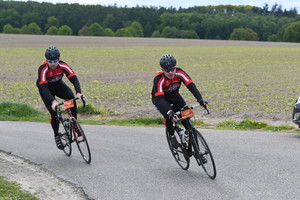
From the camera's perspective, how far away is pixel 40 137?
12.0m

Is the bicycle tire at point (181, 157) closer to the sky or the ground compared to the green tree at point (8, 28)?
closer to the sky

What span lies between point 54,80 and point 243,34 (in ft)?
435

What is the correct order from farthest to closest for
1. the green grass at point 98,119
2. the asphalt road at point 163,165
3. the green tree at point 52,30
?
the green tree at point 52,30 < the green grass at point 98,119 < the asphalt road at point 163,165

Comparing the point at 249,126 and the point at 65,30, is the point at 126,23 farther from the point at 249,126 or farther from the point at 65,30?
the point at 249,126

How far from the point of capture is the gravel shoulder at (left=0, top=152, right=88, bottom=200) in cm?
700

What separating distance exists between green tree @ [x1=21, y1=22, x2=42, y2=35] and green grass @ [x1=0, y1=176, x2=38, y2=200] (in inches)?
4730

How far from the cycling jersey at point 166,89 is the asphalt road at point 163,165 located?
1.13 meters

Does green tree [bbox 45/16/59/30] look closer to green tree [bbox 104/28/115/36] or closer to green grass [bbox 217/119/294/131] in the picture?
green tree [bbox 104/28/115/36]

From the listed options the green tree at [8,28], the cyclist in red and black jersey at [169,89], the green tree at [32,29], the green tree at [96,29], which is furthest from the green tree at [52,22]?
the cyclist in red and black jersey at [169,89]

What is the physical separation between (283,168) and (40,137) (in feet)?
20.4

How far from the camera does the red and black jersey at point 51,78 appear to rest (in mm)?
9086

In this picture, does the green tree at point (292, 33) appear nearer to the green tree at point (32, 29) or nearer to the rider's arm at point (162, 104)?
the green tree at point (32, 29)

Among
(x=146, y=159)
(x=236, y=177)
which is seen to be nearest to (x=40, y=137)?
(x=146, y=159)

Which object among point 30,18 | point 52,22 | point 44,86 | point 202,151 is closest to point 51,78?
point 44,86
